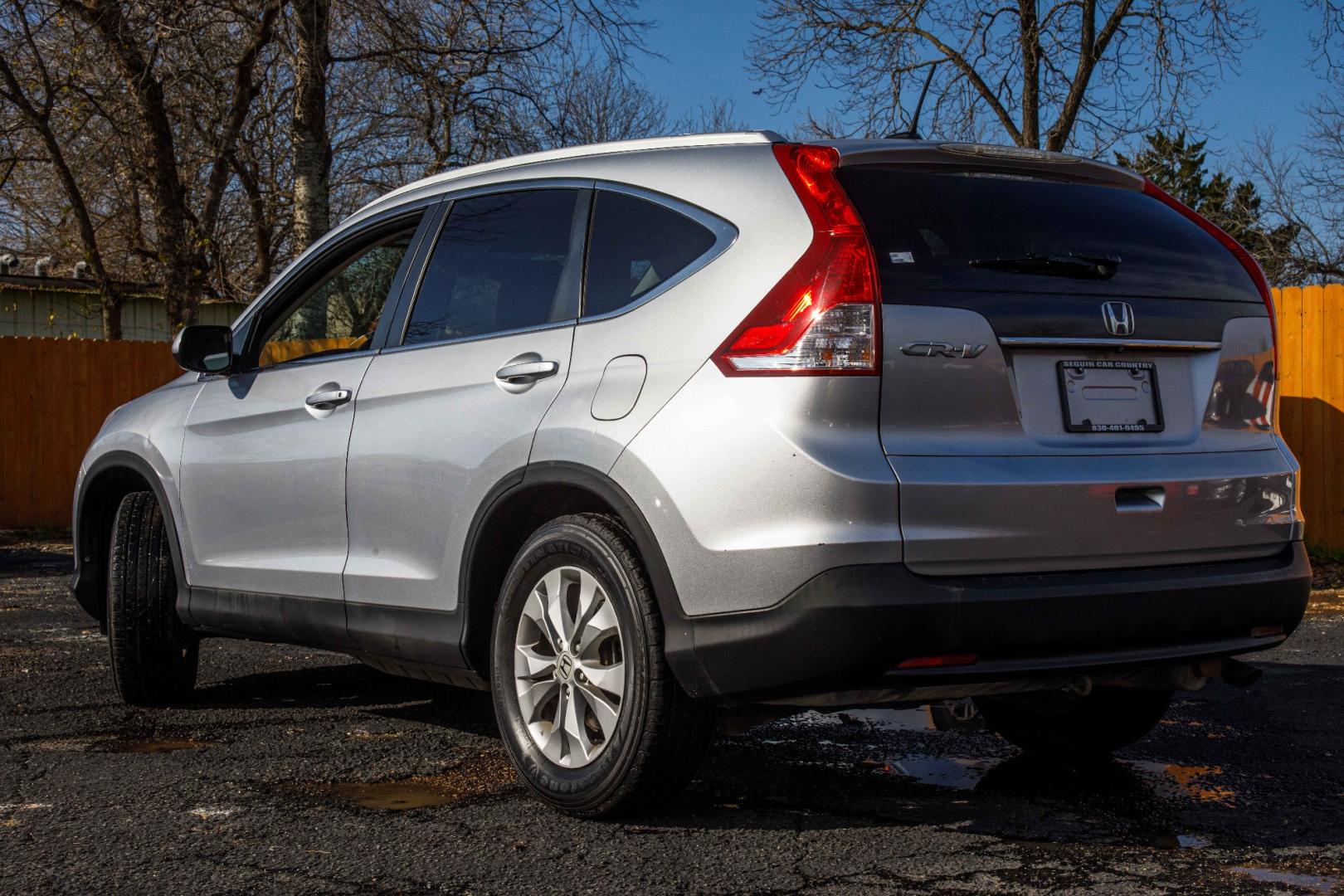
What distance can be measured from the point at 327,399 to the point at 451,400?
2.30ft

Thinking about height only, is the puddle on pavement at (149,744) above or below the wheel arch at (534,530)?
below

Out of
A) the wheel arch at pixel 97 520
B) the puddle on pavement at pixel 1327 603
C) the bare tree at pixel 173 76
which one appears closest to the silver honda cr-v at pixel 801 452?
the wheel arch at pixel 97 520

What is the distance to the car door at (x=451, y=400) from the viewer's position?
4148mm

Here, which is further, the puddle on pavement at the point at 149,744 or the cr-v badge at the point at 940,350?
the puddle on pavement at the point at 149,744

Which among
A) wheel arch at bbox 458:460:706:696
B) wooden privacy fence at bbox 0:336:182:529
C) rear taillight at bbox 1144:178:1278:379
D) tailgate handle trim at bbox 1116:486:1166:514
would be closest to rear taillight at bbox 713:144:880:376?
wheel arch at bbox 458:460:706:696

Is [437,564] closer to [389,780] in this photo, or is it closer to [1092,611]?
[389,780]

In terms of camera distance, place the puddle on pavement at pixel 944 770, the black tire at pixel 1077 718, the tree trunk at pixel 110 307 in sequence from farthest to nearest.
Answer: the tree trunk at pixel 110 307 < the black tire at pixel 1077 718 < the puddle on pavement at pixel 944 770

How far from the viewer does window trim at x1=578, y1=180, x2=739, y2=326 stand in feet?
12.4

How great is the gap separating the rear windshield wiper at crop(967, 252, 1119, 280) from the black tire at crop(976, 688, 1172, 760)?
1.45 meters

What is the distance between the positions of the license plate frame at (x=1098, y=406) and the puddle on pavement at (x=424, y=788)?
200 cm

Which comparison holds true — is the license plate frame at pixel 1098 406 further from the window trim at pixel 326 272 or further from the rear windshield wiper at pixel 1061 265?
the window trim at pixel 326 272

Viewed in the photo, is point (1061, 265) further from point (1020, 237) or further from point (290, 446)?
point (290, 446)

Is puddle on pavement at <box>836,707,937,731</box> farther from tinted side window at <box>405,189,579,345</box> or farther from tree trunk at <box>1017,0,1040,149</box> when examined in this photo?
tree trunk at <box>1017,0,1040,149</box>

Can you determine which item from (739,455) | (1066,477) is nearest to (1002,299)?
(1066,477)
